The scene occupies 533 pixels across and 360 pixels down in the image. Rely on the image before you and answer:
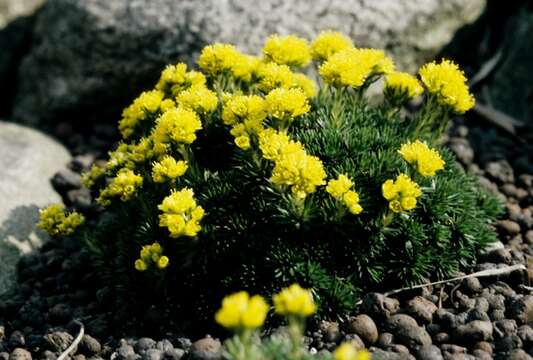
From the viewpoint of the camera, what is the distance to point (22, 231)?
5.15m

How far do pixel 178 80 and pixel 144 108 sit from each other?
0.30m

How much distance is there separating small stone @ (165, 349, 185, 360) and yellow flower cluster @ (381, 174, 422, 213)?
1.40 metres

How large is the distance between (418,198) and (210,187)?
1238 millimetres

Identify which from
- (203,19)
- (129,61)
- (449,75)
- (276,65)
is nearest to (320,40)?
(276,65)

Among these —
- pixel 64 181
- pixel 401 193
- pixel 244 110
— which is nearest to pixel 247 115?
pixel 244 110

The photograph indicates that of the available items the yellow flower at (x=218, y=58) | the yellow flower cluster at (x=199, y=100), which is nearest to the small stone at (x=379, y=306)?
the yellow flower cluster at (x=199, y=100)

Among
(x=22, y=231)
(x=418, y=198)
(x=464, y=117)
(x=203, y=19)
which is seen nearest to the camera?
(x=418, y=198)

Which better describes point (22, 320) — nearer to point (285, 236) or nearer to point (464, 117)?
point (285, 236)

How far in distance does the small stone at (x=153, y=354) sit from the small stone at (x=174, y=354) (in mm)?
33

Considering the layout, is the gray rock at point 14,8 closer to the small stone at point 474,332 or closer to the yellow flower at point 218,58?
the yellow flower at point 218,58

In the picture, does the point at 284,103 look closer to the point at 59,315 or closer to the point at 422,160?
the point at 422,160

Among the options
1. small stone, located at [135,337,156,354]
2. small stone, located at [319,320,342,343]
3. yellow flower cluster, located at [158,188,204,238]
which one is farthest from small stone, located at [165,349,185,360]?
small stone, located at [319,320,342,343]

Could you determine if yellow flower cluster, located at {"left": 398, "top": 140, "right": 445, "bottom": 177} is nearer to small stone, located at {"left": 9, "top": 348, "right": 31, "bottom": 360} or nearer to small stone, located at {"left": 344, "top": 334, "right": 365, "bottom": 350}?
small stone, located at {"left": 344, "top": 334, "right": 365, "bottom": 350}

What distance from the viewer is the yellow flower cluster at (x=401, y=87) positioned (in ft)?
14.8
